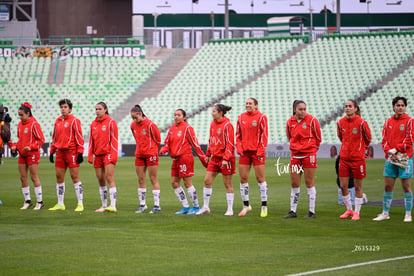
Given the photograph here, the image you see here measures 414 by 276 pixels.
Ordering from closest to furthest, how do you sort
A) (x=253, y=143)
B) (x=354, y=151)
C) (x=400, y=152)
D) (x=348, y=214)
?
1. (x=400, y=152)
2. (x=354, y=151)
3. (x=348, y=214)
4. (x=253, y=143)

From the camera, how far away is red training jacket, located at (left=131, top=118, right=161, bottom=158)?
16156 mm

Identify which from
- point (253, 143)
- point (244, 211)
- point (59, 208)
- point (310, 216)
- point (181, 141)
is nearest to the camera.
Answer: point (310, 216)

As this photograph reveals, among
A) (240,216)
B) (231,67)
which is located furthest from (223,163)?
(231,67)

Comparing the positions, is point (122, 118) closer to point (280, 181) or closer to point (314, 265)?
point (280, 181)

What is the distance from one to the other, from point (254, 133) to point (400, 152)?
295 centimetres

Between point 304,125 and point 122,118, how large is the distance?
34.3 metres

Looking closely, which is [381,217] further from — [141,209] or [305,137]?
[141,209]

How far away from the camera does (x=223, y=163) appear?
15305mm

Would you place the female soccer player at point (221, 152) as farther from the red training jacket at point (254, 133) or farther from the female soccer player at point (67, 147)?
the female soccer player at point (67, 147)

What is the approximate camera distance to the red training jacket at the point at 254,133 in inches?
604

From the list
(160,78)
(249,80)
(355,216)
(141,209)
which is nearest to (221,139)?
(141,209)

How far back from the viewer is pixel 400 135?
14344 mm

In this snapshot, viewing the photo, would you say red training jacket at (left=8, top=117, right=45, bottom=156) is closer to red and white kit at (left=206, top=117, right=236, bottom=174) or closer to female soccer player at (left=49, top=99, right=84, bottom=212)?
female soccer player at (left=49, top=99, right=84, bottom=212)

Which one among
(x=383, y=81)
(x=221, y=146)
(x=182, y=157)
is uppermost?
(x=383, y=81)
